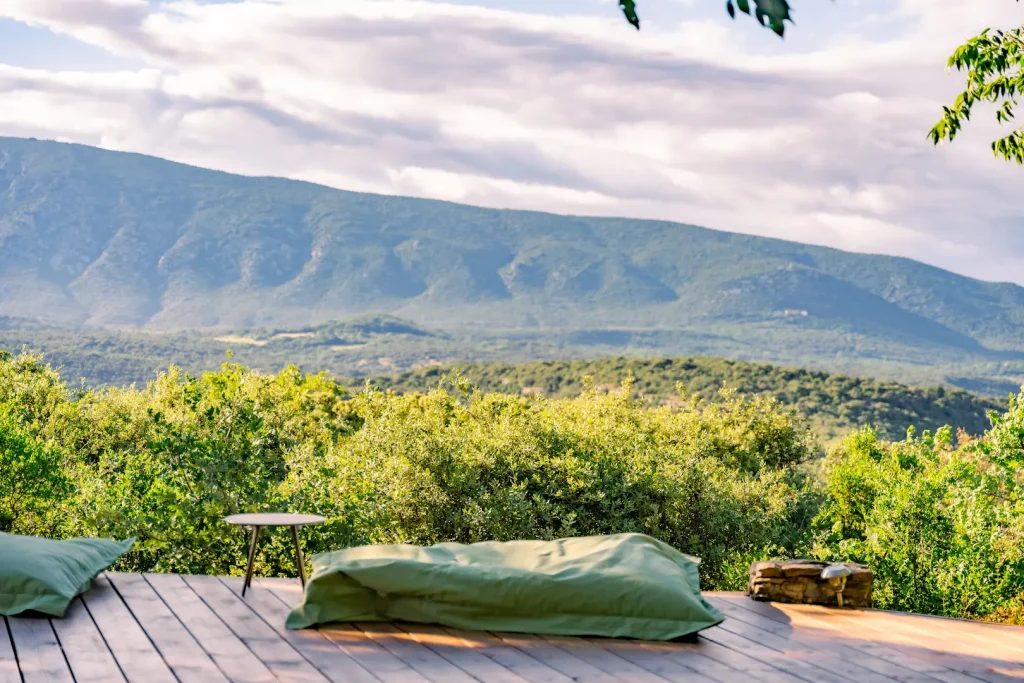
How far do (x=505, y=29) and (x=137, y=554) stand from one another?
1138cm

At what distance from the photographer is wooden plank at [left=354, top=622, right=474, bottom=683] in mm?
4176

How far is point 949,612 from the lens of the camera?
732 centimetres

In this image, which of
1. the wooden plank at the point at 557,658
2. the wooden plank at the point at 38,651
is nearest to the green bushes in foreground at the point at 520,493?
the wooden plank at the point at 38,651

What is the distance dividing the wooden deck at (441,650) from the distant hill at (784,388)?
25256 millimetres

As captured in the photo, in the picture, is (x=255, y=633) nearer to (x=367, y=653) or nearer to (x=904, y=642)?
(x=367, y=653)

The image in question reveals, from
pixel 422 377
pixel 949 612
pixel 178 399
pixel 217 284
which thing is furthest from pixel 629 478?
pixel 217 284

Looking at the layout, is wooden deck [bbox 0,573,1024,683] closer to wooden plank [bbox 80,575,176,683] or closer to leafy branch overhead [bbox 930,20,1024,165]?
wooden plank [bbox 80,575,176,683]

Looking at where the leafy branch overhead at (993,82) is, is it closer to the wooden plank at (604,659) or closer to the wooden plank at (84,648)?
the wooden plank at (604,659)

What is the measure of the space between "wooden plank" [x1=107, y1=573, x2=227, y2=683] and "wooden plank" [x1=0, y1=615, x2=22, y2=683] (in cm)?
40

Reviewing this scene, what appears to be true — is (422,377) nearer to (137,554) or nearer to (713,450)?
(713,450)

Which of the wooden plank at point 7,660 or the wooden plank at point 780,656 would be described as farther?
the wooden plank at point 780,656

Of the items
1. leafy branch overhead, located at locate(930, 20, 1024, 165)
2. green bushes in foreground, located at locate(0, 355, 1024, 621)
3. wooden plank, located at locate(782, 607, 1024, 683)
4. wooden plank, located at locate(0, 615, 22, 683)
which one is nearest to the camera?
wooden plank, located at locate(0, 615, 22, 683)

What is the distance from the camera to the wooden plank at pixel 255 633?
4164 mm

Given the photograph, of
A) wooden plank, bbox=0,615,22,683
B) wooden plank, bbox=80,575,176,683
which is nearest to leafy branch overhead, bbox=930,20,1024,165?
wooden plank, bbox=80,575,176,683
